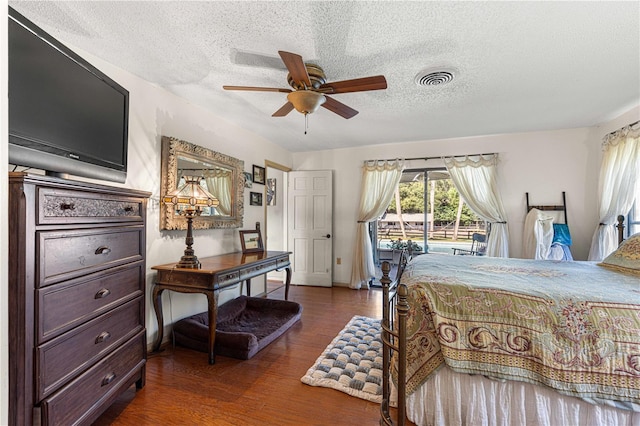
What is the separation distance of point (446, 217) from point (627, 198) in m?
2.03

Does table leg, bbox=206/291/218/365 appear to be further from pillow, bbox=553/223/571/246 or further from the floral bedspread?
pillow, bbox=553/223/571/246

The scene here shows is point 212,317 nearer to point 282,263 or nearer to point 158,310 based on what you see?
point 158,310

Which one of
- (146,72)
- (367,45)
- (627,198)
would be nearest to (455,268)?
(367,45)

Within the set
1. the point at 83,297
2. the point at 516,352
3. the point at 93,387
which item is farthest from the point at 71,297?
the point at 516,352

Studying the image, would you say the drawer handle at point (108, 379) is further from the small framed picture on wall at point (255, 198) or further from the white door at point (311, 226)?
the white door at point (311, 226)

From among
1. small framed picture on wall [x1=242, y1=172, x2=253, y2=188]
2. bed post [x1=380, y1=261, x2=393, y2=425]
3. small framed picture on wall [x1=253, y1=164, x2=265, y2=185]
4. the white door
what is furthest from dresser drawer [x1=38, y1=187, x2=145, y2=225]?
the white door

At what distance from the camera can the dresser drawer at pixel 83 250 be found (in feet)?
4.01

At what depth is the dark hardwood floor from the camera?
5.60ft

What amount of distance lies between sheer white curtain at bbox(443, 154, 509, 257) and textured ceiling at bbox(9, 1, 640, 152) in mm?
1205

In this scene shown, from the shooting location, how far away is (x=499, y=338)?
59.1 inches

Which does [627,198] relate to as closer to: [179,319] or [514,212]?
[514,212]

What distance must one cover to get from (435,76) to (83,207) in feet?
8.53

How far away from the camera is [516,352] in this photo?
148 cm

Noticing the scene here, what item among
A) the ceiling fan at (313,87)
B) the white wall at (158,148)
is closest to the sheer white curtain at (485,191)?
the ceiling fan at (313,87)
